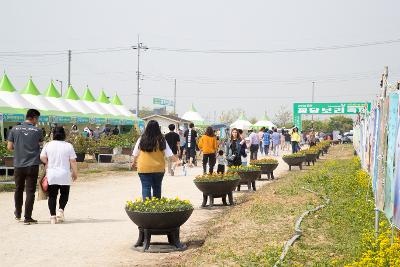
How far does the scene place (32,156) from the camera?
9.73 meters

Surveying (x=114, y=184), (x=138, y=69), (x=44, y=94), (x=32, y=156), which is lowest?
(x=114, y=184)

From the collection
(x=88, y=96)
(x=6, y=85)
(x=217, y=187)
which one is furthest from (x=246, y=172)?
(x=88, y=96)

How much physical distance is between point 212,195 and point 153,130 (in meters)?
3.40

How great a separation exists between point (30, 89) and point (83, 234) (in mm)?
22204

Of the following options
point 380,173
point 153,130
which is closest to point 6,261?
point 153,130

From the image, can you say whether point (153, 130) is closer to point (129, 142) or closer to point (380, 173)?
point (380, 173)

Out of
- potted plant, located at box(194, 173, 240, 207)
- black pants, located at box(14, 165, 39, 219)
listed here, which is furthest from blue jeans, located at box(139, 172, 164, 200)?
potted plant, located at box(194, 173, 240, 207)

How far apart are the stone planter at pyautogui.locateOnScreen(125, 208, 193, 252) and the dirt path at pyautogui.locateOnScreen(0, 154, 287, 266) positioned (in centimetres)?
25

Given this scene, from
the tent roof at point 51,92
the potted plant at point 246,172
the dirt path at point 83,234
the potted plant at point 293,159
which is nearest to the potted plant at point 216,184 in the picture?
the dirt path at point 83,234

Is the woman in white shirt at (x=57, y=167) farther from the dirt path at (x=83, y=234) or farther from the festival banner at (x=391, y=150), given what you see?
the festival banner at (x=391, y=150)

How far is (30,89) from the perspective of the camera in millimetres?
29344

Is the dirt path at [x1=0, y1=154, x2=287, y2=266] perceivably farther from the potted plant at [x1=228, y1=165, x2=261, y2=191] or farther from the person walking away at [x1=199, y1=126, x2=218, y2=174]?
the person walking away at [x1=199, y1=126, x2=218, y2=174]

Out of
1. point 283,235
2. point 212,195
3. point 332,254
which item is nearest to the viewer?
point 332,254

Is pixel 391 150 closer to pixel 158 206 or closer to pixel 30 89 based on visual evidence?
pixel 158 206
